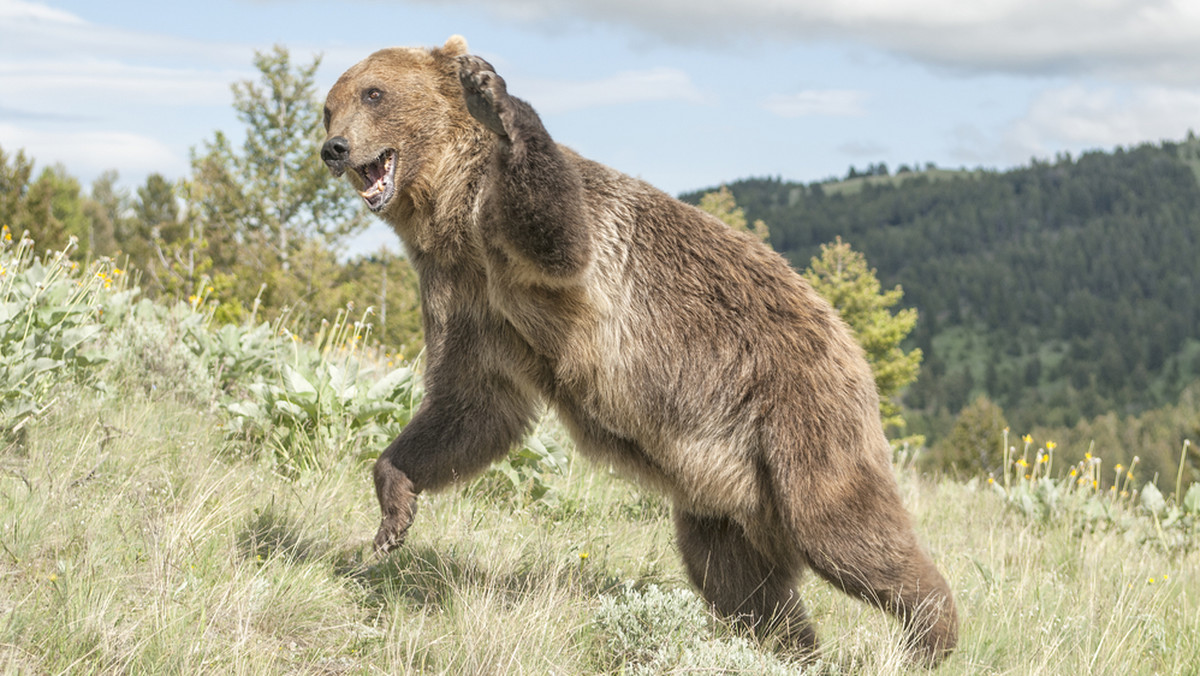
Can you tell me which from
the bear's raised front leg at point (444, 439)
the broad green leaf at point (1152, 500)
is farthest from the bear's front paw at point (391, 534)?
the broad green leaf at point (1152, 500)

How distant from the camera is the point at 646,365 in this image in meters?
3.89

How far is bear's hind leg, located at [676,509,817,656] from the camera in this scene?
421 cm

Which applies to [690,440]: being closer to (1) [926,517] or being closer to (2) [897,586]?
(2) [897,586]

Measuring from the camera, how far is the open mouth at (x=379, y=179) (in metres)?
3.84

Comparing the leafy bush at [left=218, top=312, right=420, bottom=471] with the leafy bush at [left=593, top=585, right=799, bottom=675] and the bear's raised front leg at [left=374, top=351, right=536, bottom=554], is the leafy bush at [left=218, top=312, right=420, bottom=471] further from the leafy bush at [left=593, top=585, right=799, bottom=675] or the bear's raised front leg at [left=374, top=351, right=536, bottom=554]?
the leafy bush at [left=593, top=585, right=799, bottom=675]

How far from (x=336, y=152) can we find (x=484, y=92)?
3.21ft

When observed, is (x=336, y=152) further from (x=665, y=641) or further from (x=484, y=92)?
(x=665, y=641)

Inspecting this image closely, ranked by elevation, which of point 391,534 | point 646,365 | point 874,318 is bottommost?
point 874,318

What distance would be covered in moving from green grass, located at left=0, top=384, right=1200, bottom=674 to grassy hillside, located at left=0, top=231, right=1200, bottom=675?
0.02 m

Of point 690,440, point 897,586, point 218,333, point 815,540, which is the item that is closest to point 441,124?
point 690,440

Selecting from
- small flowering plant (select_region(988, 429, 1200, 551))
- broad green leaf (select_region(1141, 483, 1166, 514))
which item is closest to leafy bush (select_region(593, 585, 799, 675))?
small flowering plant (select_region(988, 429, 1200, 551))

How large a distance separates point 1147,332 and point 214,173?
182 m

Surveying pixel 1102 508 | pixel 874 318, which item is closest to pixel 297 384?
pixel 1102 508

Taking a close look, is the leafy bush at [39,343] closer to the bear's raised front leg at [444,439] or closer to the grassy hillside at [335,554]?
the grassy hillside at [335,554]
